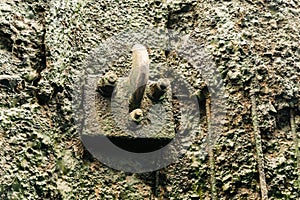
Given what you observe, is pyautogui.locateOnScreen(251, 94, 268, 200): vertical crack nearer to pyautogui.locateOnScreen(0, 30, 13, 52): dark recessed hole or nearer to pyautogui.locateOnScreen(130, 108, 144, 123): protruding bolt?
pyautogui.locateOnScreen(130, 108, 144, 123): protruding bolt

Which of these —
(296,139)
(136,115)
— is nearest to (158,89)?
(136,115)

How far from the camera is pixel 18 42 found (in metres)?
0.84

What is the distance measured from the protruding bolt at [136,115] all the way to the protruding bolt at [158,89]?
4 cm

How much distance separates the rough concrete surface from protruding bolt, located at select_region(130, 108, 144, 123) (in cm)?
10

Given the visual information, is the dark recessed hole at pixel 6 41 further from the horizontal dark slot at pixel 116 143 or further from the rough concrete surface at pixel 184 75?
the horizontal dark slot at pixel 116 143

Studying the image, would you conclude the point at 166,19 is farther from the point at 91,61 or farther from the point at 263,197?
the point at 263,197

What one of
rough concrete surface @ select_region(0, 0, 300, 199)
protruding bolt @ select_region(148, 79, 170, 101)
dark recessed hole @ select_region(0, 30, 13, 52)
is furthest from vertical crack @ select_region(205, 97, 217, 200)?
dark recessed hole @ select_region(0, 30, 13, 52)

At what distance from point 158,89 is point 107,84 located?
0.09m

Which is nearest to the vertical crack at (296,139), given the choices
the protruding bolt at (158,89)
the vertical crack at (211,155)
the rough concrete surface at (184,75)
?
the rough concrete surface at (184,75)

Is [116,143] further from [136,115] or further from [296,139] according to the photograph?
[296,139]

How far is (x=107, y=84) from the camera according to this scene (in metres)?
0.86


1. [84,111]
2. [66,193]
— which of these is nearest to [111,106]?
[84,111]

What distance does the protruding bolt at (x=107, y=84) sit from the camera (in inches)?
34.0

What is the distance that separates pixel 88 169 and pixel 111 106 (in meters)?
0.11
